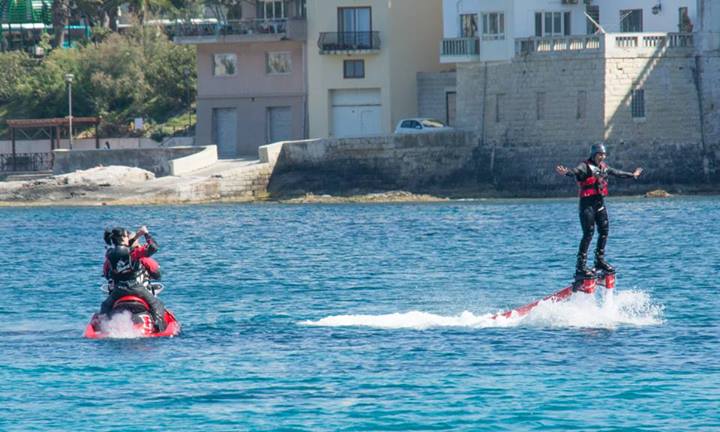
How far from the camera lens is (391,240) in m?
47.8

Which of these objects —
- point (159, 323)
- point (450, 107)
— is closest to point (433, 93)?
point (450, 107)

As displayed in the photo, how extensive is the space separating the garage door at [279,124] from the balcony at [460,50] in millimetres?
9460

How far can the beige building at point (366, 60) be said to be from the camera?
232 feet

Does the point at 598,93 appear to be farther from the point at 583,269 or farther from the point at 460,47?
the point at 583,269

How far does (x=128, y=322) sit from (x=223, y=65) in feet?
168

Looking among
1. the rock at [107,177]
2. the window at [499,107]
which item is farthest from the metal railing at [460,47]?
the rock at [107,177]

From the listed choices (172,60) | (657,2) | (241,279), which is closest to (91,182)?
(172,60)

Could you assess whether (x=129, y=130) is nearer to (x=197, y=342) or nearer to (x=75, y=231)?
(x=75, y=231)

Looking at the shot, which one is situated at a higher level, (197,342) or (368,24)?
(368,24)

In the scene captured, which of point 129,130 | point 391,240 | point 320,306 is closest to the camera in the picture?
point 320,306

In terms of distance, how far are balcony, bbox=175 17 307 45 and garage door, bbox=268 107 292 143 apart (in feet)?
10.6

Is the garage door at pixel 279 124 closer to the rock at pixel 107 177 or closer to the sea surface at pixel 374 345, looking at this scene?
the rock at pixel 107 177

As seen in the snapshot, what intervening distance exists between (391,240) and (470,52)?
20.0 meters

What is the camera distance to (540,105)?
64688 millimetres
